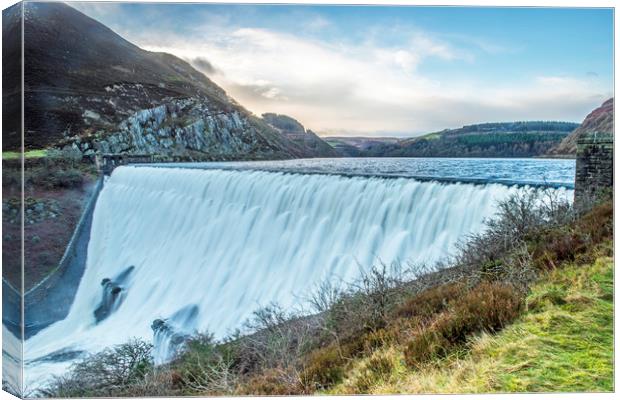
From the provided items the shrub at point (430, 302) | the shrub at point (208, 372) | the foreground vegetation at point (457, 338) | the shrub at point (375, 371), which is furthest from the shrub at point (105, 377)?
the shrub at point (430, 302)

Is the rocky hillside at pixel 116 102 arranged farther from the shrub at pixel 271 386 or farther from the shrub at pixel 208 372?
the shrub at pixel 271 386

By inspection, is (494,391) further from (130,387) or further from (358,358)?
(130,387)

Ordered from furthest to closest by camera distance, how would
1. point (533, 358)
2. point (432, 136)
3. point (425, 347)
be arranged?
point (432, 136), point (425, 347), point (533, 358)

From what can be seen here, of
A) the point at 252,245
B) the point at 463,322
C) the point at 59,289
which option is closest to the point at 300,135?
the point at 252,245

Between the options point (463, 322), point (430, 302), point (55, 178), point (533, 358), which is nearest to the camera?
point (533, 358)

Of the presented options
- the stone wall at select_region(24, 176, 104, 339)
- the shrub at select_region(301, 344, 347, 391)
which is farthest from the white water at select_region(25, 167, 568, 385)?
the shrub at select_region(301, 344, 347, 391)

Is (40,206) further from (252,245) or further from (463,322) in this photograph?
(463,322)

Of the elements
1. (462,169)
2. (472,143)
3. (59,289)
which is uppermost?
(472,143)
